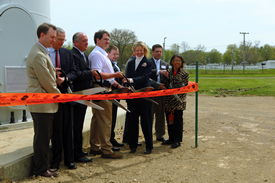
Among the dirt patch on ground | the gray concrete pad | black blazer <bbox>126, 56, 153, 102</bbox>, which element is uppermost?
black blazer <bbox>126, 56, 153, 102</bbox>

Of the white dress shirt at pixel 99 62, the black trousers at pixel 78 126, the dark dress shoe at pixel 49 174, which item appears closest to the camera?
the dark dress shoe at pixel 49 174

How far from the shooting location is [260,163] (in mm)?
4363

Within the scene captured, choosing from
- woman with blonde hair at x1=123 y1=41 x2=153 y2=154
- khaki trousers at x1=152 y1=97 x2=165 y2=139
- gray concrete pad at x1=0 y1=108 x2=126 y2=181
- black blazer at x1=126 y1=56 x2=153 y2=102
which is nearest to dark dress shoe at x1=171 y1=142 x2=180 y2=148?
woman with blonde hair at x1=123 y1=41 x2=153 y2=154

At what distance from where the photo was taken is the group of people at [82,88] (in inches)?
140

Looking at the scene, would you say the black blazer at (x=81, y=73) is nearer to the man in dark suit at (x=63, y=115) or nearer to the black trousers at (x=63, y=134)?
the man in dark suit at (x=63, y=115)

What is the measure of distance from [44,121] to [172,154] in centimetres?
247

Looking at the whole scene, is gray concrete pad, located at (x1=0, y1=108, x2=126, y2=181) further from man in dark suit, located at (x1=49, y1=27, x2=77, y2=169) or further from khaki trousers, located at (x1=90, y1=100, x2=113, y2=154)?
khaki trousers, located at (x1=90, y1=100, x2=113, y2=154)

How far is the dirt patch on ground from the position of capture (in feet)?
12.5

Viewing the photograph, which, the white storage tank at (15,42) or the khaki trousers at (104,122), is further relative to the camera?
the white storage tank at (15,42)

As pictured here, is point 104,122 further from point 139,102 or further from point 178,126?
point 178,126

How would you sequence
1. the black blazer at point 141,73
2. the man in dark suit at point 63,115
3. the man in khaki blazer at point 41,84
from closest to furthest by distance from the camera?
the man in khaki blazer at point 41,84 → the man in dark suit at point 63,115 → the black blazer at point 141,73

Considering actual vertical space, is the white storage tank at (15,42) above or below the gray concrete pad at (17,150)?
above

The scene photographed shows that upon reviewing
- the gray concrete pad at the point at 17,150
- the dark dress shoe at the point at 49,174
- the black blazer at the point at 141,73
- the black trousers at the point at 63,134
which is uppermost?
the black blazer at the point at 141,73

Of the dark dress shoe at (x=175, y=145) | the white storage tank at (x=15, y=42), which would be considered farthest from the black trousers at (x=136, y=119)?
the white storage tank at (x=15, y=42)
